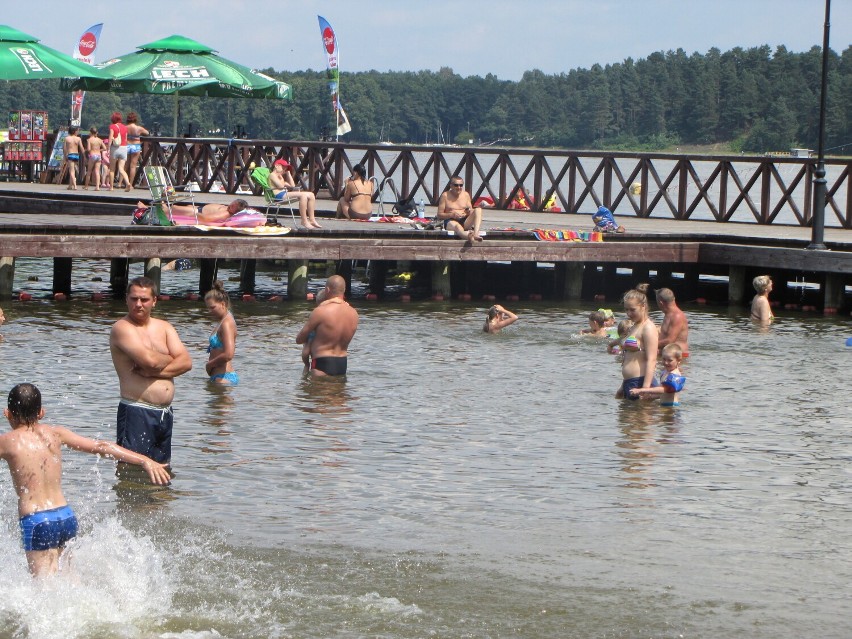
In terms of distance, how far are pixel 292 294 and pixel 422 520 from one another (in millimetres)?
13451

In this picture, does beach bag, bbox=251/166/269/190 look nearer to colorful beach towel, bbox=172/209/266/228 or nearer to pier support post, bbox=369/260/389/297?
colorful beach towel, bbox=172/209/266/228

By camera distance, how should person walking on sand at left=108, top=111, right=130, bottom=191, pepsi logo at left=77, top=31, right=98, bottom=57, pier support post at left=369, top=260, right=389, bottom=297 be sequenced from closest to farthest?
pier support post at left=369, top=260, right=389, bottom=297 → person walking on sand at left=108, top=111, right=130, bottom=191 → pepsi logo at left=77, top=31, right=98, bottom=57

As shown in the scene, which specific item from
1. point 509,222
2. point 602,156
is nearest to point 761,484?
point 509,222

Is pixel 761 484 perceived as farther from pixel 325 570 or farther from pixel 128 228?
pixel 128 228

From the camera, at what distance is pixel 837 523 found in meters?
9.36

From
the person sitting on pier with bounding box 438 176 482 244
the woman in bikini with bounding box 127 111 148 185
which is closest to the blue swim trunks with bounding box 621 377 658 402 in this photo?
the person sitting on pier with bounding box 438 176 482 244

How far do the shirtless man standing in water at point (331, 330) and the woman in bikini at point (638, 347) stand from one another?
9.44 ft

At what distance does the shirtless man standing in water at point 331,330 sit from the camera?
1416 centimetres

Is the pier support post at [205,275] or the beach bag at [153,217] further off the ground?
the beach bag at [153,217]

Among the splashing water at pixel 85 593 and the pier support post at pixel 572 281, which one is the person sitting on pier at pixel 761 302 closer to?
the pier support post at pixel 572 281

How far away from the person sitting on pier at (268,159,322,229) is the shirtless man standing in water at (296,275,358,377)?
8204mm

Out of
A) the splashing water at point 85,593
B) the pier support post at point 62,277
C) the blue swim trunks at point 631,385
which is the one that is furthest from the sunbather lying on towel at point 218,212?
the splashing water at point 85,593

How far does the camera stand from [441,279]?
916 inches

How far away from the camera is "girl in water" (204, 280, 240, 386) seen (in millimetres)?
13211
